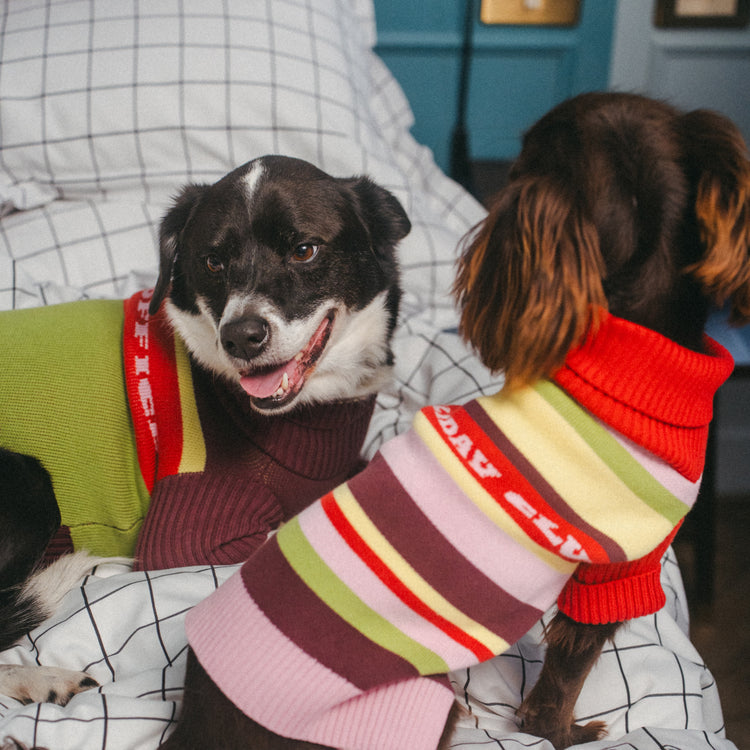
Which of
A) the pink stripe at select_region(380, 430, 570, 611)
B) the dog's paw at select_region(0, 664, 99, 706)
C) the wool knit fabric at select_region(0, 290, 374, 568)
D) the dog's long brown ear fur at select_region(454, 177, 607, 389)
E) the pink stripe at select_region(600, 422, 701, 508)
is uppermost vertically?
the dog's long brown ear fur at select_region(454, 177, 607, 389)

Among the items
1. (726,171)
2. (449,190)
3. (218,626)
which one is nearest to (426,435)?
(218,626)

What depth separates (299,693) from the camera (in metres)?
0.72

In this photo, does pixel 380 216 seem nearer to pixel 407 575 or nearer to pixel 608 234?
pixel 608 234

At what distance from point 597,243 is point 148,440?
32.5 inches

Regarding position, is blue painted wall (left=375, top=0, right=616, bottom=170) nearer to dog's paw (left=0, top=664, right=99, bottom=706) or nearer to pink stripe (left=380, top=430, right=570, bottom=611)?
pink stripe (left=380, top=430, right=570, bottom=611)

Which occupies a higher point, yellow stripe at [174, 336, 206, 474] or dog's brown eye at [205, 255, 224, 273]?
dog's brown eye at [205, 255, 224, 273]

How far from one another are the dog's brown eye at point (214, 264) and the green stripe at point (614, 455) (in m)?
0.65

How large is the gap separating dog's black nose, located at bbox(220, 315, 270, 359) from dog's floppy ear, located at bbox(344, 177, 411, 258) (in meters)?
0.33

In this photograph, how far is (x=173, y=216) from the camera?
1254mm

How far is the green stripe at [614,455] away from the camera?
73 cm

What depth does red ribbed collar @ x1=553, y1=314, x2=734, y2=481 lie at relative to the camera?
73 cm

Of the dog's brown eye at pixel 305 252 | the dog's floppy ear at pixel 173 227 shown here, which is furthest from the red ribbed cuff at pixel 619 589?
the dog's floppy ear at pixel 173 227

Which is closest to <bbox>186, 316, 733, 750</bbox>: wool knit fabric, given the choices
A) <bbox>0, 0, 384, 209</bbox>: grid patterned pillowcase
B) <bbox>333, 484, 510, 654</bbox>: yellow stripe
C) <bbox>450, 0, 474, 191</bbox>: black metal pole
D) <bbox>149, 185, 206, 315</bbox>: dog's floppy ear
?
<bbox>333, 484, 510, 654</bbox>: yellow stripe

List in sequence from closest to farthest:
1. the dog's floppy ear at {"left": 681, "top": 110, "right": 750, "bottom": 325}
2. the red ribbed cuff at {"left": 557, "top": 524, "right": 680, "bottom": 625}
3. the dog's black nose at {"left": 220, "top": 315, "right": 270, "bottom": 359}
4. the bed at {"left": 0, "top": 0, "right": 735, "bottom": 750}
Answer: the dog's floppy ear at {"left": 681, "top": 110, "right": 750, "bottom": 325} < the red ribbed cuff at {"left": 557, "top": 524, "right": 680, "bottom": 625} < the dog's black nose at {"left": 220, "top": 315, "right": 270, "bottom": 359} < the bed at {"left": 0, "top": 0, "right": 735, "bottom": 750}
